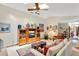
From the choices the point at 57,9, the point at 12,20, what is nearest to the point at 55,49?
the point at 57,9

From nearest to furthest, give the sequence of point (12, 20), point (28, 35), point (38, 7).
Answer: point (38, 7) → point (12, 20) → point (28, 35)

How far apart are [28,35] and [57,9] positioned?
686 mm

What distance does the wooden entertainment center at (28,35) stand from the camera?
1.85 metres

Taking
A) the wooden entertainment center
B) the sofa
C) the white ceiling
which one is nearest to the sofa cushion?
the wooden entertainment center

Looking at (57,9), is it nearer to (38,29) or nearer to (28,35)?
(38,29)

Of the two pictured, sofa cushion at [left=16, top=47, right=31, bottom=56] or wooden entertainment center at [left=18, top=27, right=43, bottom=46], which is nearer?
sofa cushion at [left=16, top=47, right=31, bottom=56]

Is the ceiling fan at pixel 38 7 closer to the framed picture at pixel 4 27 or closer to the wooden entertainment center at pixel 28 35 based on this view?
the wooden entertainment center at pixel 28 35

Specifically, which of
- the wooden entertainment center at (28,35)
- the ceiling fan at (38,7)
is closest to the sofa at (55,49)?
the wooden entertainment center at (28,35)

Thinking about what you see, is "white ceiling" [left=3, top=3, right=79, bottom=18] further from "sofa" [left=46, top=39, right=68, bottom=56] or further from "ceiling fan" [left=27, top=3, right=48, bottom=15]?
"sofa" [left=46, top=39, right=68, bottom=56]

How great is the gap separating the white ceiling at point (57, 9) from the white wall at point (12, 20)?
10cm

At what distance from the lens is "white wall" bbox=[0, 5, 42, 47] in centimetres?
175

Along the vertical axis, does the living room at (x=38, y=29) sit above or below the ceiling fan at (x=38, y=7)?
below

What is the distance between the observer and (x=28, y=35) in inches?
75.8

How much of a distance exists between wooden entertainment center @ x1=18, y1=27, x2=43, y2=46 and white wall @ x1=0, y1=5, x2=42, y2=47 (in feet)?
0.31
